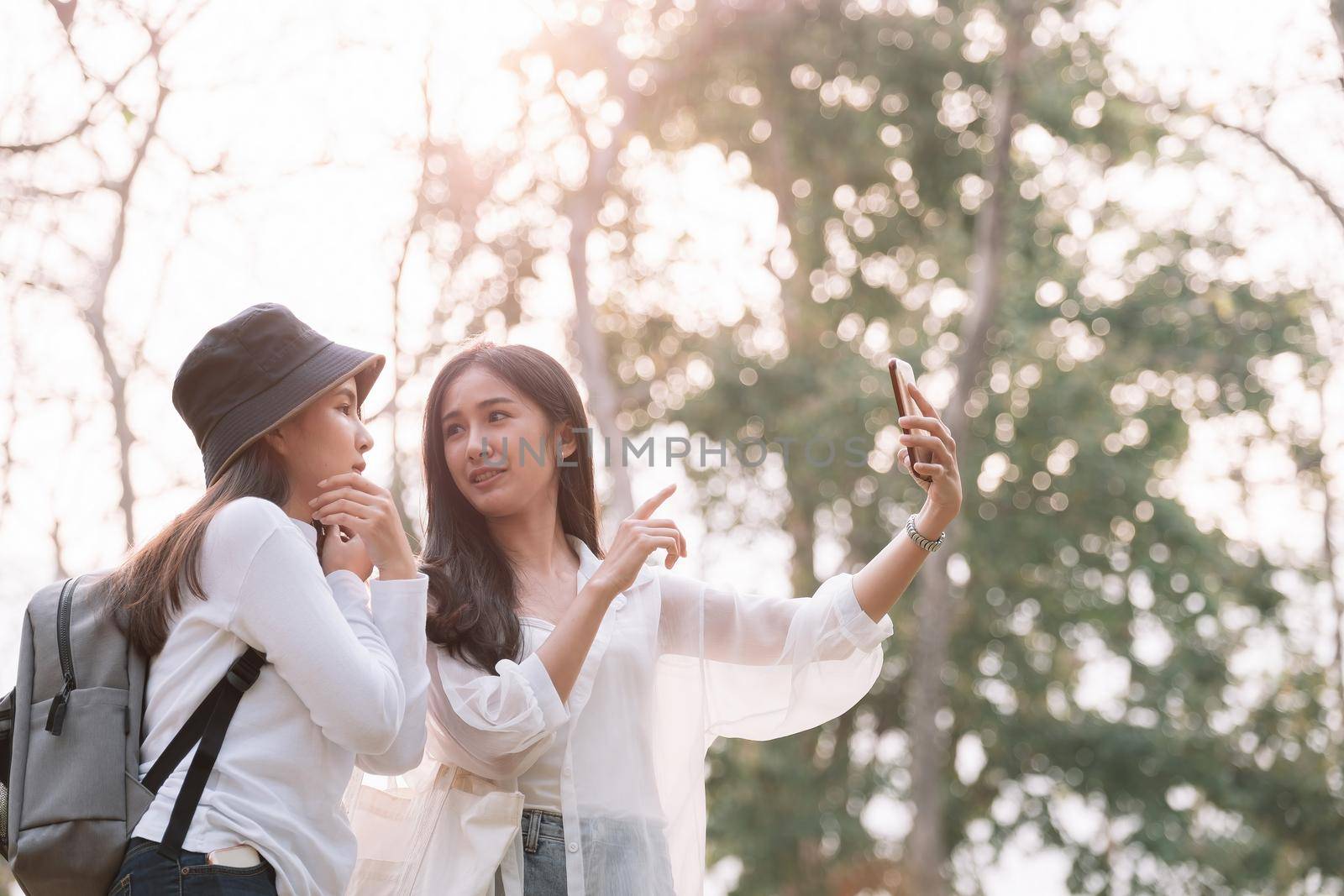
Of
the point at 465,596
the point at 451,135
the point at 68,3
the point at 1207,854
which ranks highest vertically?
the point at 451,135

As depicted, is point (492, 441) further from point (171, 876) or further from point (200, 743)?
point (171, 876)

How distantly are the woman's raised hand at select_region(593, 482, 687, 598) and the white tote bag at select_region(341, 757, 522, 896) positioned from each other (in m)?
0.49

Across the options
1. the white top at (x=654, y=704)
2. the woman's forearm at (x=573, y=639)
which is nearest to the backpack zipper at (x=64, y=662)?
the white top at (x=654, y=704)

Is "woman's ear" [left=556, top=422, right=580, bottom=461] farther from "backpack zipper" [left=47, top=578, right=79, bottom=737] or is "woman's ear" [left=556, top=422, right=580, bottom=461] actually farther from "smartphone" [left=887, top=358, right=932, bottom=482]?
"backpack zipper" [left=47, top=578, right=79, bottom=737]

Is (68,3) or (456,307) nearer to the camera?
(68,3)

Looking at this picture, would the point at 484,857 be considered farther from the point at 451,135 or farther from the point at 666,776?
the point at 451,135

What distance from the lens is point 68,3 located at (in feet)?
16.9

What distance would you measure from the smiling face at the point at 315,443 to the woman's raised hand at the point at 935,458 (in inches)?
46.2

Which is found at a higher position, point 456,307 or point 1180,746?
point 456,307

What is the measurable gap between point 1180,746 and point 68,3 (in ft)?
31.7

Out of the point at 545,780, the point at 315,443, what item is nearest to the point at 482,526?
the point at 545,780

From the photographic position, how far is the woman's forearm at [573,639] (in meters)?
2.70

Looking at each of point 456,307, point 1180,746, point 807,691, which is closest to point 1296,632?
point 1180,746

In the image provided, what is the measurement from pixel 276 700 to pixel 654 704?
1105 millimetres
